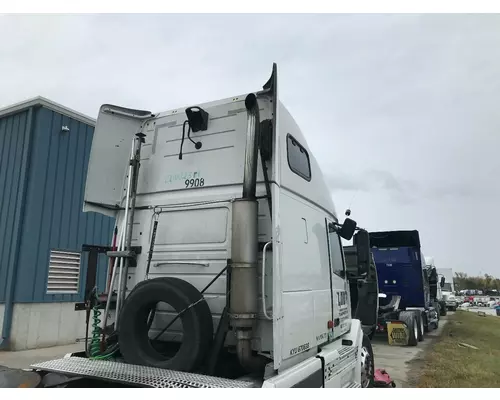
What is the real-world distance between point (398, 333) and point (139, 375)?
1116 cm

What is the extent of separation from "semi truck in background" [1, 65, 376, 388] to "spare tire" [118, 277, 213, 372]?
0.01 metres

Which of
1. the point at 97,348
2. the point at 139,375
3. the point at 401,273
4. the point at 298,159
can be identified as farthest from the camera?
the point at 401,273

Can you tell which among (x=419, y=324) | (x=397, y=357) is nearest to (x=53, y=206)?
(x=397, y=357)

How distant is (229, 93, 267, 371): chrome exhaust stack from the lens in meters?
3.32

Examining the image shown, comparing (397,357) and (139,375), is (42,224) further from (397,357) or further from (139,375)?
(397,357)

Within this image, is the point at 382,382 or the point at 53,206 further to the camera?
the point at 53,206

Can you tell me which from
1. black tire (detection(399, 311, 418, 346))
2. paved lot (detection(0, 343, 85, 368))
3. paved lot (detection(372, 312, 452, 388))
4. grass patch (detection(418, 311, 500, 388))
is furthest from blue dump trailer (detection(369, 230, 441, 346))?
paved lot (detection(0, 343, 85, 368))

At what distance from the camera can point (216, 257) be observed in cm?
394

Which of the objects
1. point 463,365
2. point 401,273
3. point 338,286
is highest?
point 401,273

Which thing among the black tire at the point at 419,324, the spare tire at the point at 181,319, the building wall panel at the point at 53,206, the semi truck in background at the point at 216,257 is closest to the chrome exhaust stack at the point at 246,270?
the semi truck in background at the point at 216,257

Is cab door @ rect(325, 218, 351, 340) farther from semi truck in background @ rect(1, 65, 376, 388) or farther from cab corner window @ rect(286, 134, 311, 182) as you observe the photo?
cab corner window @ rect(286, 134, 311, 182)

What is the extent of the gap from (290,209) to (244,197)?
1.96ft

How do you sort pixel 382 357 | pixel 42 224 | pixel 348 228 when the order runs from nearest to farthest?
pixel 348 228, pixel 42 224, pixel 382 357

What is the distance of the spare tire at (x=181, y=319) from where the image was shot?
3.37 meters
